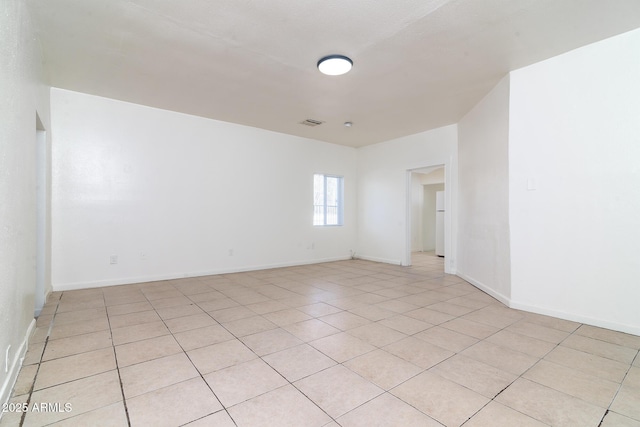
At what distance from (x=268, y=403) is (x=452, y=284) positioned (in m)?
3.79

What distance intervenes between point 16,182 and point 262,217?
154 inches

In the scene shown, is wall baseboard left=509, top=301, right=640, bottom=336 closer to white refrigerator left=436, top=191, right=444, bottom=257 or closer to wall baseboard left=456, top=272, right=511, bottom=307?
wall baseboard left=456, top=272, right=511, bottom=307

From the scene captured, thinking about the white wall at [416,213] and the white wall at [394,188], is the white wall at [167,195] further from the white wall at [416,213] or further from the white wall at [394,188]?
the white wall at [416,213]

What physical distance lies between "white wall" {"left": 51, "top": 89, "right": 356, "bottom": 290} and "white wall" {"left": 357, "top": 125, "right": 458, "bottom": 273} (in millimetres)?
1381

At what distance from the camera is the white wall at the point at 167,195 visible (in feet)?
13.4

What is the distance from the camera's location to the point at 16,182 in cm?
200

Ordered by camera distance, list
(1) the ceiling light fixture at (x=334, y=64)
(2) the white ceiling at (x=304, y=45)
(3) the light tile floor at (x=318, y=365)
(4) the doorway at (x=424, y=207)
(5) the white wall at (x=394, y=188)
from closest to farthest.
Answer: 1. (3) the light tile floor at (x=318, y=365)
2. (2) the white ceiling at (x=304, y=45)
3. (1) the ceiling light fixture at (x=334, y=64)
4. (5) the white wall at (x=394, y=188)
5. (4) the doorway at (x=424, y=207)

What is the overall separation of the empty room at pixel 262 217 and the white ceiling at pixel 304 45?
0.03 metres

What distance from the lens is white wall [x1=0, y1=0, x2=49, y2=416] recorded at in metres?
1.67

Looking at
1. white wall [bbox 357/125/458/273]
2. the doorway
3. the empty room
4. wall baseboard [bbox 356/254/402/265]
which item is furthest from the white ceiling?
the doorway

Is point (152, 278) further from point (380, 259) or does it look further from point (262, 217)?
point (380, 259)

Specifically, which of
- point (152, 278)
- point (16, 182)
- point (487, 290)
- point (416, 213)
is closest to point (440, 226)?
point (416, 213)

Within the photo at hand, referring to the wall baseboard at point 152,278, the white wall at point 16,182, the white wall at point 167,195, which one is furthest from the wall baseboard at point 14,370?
the white wall at point 167,195

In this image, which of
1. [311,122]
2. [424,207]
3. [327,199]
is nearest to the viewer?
[311,122]
